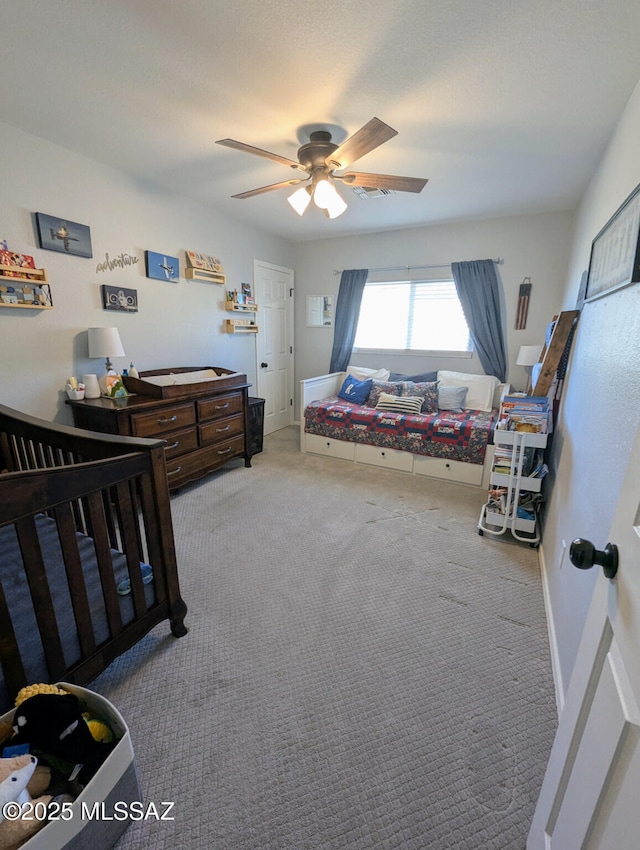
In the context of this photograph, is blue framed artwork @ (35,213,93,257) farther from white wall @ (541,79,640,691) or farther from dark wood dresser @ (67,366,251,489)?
white wall @ (541,79,640,691)

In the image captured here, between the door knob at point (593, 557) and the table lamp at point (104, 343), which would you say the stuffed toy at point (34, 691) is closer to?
the door knob at point (593, 557)

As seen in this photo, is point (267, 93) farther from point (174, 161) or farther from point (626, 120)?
point (626, 120)

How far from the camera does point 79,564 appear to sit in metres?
1.15

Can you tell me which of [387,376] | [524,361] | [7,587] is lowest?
[7,587]

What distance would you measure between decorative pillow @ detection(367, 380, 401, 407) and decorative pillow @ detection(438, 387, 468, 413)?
1.57 feet

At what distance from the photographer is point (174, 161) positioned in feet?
8.28

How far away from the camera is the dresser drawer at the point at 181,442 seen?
2.74m

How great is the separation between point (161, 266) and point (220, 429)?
4.95 ft

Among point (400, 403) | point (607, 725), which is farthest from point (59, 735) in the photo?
point (400, 403)

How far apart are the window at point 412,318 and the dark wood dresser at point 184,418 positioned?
1.99 metres

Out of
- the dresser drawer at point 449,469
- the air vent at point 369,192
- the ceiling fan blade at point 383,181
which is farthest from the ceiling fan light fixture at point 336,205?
the dresser drawer at point 449,469

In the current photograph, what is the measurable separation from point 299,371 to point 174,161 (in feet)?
9.58

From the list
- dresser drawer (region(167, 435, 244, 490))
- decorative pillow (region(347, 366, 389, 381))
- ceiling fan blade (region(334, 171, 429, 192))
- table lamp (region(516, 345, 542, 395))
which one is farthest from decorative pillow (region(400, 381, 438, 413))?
ceiling fan blade (region(334, 171, 429, 192))

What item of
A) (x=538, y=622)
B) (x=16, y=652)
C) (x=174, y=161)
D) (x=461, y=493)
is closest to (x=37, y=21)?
(x=174, y=161)
